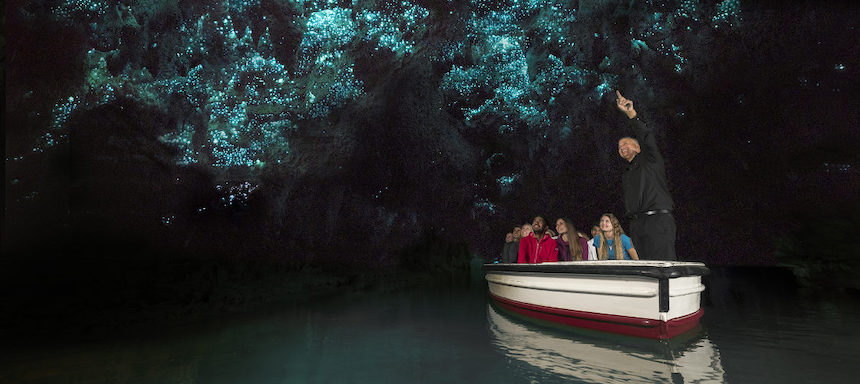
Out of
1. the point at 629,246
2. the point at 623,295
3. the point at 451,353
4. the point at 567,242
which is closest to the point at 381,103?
the point at 567,242

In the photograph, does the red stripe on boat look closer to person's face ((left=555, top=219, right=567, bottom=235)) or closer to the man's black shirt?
Result: the man's black shirt

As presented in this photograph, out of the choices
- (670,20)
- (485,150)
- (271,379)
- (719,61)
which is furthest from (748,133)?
(271,379)

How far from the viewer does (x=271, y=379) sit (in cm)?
563

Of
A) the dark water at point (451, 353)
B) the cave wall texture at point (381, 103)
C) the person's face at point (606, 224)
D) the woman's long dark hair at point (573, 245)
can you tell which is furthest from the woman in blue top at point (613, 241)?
the cave wall texture at point (381, 103)

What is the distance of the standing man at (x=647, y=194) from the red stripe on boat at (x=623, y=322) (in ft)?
2.91

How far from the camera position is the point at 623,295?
749cm

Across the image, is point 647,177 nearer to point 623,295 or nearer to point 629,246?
point 623,295

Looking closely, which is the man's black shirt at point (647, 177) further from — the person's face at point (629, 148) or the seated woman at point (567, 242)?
the seated woman at point (567, 242)

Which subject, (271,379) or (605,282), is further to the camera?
(605,282)

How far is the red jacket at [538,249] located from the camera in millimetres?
10711

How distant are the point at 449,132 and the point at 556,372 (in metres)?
21.0

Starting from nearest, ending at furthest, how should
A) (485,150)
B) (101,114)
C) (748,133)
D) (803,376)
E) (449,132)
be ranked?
(803,376) < (101,114) < (748,133) < (449,132) < (485,150)

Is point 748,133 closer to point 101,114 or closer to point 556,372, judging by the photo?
point 556,372

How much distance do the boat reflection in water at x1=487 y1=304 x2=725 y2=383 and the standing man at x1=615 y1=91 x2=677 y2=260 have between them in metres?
1.23
